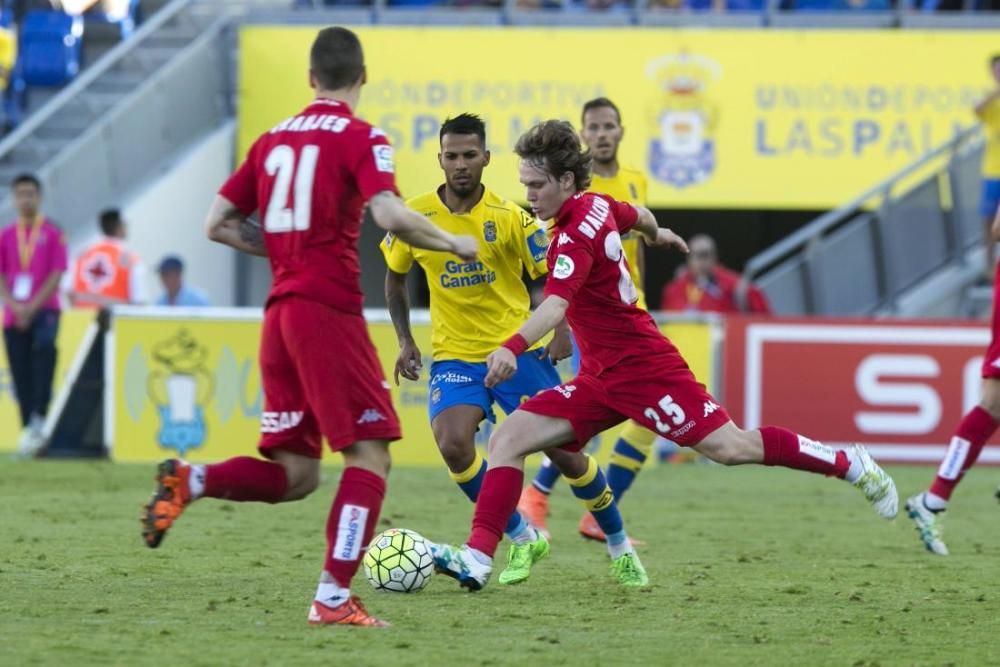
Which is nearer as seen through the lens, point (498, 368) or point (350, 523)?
point (350, 523)

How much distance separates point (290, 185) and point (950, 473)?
4.80m

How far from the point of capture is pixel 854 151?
65.9ft

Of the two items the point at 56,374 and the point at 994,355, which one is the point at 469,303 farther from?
the point at 56,374

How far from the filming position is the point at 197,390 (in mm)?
15164

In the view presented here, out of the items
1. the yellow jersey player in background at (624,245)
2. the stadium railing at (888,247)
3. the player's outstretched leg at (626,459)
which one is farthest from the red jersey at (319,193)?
the stadium railing at (888,247)

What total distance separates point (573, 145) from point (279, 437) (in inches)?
70.5

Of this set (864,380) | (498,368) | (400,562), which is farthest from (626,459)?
(864,380)

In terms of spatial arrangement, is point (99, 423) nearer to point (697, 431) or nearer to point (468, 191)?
point (468, 191)

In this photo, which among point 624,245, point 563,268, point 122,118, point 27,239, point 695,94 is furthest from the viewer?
point 695,94

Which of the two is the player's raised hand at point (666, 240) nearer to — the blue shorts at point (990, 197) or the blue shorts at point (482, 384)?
the blue shorts at point (482, 384)

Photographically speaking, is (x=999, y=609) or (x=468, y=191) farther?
(x=468, y=191)

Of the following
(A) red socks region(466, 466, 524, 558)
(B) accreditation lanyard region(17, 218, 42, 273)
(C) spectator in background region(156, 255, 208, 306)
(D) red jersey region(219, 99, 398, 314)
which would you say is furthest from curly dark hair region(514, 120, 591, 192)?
(C) spectator in background region(156, 255, 208, 306)

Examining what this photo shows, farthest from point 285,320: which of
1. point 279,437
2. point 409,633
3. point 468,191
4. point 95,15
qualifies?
point 95,15

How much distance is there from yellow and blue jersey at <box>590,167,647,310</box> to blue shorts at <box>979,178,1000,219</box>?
7032 mm
